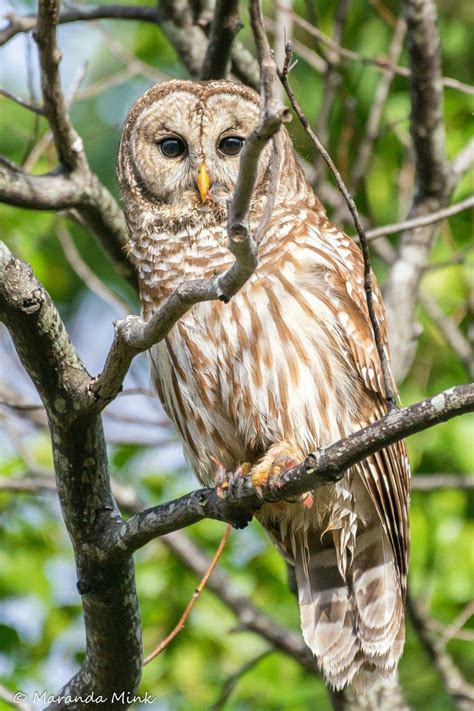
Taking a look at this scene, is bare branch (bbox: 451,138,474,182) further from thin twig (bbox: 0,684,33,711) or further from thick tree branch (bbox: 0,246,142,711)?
thin twig (bbox: 0,684,33,711)

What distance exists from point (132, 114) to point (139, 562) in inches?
107

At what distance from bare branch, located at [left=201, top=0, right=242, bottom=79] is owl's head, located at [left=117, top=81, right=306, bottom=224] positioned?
0.67 feet

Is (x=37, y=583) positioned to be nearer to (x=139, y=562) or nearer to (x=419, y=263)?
(x=139, y=562)

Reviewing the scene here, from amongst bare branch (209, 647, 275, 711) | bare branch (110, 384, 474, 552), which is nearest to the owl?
bare branch (110, 384, 474, 552)

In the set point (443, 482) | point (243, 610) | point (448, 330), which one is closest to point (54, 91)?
point (243, 610)

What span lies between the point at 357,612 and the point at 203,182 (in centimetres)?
188

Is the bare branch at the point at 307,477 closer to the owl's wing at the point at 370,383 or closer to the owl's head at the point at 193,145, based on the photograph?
the owl's wing at the point at 370,383

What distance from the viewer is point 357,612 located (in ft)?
14.9

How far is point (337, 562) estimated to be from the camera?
457cm

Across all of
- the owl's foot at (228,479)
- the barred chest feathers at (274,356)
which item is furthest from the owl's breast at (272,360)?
the owl's foot at (228,479)

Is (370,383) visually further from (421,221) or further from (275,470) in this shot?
(421,221)

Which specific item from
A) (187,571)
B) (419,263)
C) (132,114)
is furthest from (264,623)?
(132,114)

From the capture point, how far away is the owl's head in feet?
15.2

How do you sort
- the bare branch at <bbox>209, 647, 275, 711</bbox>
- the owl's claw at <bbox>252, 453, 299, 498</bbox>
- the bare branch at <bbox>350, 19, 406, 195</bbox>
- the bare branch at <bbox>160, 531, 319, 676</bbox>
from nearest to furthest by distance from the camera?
the owl's claw at <bbox>252, 453, 299, 498</bbox> → the bare branch at <bbox>209, 647, 275, 711</bbox> → the bare branch at <bbox>160, 531, 319, 676</bbox> → the bare branch at <bbox>350, 19, 406, 195</bbox>
